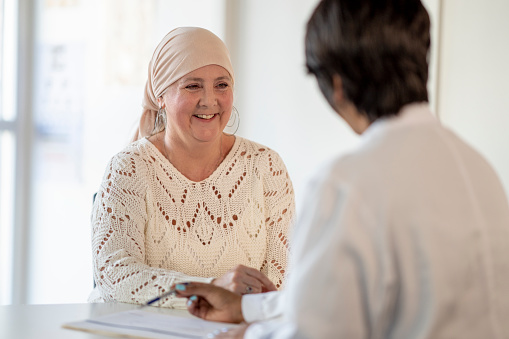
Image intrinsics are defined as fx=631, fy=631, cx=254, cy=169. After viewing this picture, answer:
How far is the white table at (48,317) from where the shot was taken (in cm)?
138

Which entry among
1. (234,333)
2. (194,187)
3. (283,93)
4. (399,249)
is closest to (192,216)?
(194,187)

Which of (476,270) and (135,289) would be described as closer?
(476,270)

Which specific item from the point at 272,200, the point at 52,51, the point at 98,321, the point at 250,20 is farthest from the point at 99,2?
the point at 98,321

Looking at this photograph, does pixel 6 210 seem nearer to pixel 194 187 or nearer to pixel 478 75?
pixel 194 187

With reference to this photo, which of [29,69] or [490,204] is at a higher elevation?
[29,69]

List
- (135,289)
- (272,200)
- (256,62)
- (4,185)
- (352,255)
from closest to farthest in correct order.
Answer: (352,255) < (135,289) < (272,200) < (4,185) < (256,62)

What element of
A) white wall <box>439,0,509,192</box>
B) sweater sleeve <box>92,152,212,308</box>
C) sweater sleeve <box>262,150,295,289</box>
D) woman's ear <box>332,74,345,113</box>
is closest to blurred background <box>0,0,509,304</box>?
white wall <box>439,0,509,192</box>

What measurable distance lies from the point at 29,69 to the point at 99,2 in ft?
1.86

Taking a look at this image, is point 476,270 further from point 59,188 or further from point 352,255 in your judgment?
point 59,188

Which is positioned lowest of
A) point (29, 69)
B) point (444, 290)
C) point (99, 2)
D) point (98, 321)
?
point (98, 321)

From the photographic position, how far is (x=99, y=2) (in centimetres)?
366

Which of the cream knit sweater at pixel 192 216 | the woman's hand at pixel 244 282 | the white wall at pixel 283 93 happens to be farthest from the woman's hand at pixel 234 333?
the white wall at pixel 283 93

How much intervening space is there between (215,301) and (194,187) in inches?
32.0

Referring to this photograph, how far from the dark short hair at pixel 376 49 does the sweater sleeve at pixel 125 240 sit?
2.88 feet
